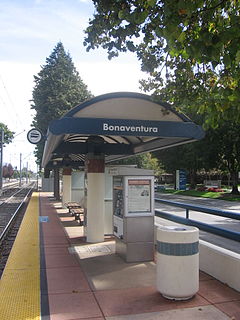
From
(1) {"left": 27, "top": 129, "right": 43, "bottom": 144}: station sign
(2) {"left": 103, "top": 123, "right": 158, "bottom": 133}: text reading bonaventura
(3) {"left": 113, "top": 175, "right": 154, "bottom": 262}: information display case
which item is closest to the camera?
(2) {"left": 103, "top": 123, "right": 158, "bottom": 133}: text reading bonaventura

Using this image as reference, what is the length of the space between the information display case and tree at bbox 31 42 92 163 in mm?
24255

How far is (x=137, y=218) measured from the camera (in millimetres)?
7195

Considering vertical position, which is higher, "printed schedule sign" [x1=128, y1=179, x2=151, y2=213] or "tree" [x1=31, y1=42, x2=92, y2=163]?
"tree" [x1=31, y1=42, x2=92, y2=163]

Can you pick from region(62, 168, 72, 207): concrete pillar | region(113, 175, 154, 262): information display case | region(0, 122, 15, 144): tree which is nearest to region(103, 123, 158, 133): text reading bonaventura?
Answer: region(113, 175, 154, 262): information display case

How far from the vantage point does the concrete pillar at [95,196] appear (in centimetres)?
931

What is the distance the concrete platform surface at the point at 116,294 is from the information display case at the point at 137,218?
24 centimetres

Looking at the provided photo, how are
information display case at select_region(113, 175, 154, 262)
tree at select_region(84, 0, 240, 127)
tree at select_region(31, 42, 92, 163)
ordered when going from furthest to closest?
tree at select_region(31, 42, 92, 163)
information display case at select_region(113, 175, 154, 262)
tree at select_region(84, 0, 240, 127)

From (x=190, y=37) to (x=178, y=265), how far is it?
2952 millimetres

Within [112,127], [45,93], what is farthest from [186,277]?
[45,93]

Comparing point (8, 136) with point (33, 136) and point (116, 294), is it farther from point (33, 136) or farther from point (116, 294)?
point (116, 294)

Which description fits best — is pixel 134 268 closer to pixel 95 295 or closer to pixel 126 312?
pixel 95 295

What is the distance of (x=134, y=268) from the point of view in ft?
22.3

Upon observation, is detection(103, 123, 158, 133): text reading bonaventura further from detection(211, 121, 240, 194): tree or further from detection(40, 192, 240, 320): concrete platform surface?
detection(211, 121, 240, 194): tree

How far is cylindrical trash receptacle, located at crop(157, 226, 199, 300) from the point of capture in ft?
16.3
